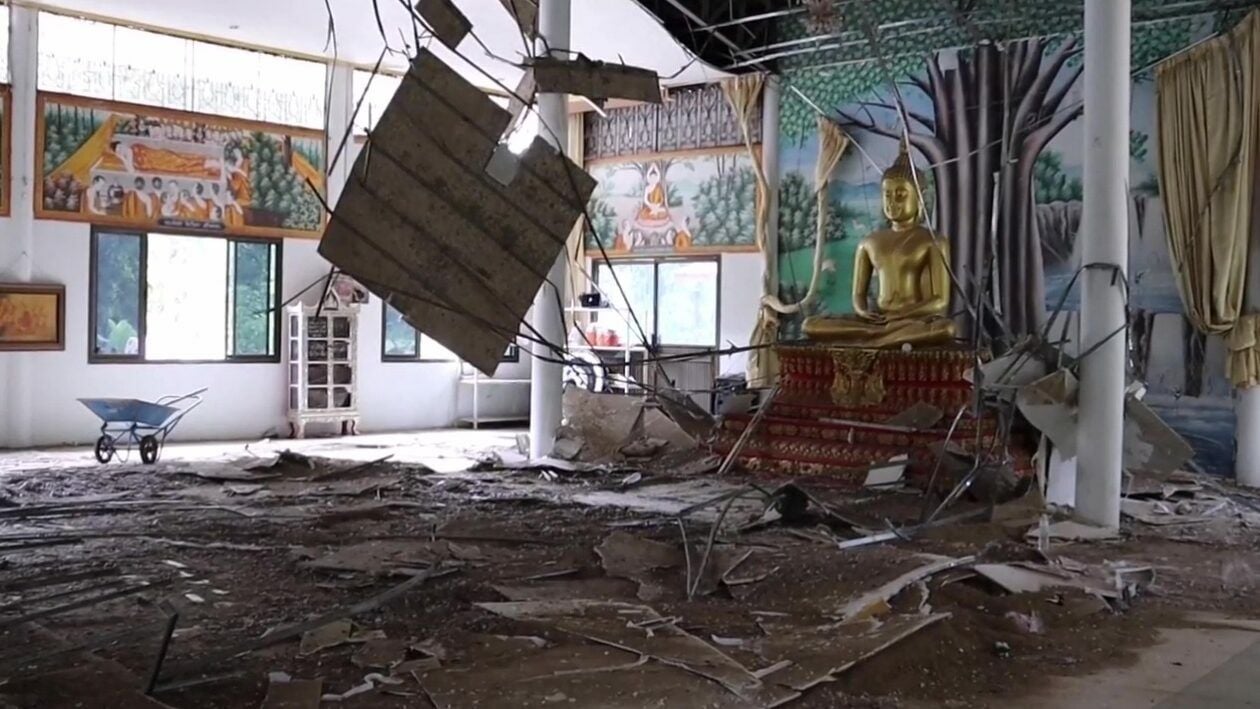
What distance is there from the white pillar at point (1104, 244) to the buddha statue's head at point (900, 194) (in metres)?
3.42

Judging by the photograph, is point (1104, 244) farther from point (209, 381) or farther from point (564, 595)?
point (209, 381)

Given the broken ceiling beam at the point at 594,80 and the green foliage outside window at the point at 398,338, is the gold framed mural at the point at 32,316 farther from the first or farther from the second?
the broken ceiling beam at the point at 594,80

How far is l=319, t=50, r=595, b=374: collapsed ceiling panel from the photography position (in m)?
4.74

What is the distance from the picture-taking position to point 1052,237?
37.6 ft

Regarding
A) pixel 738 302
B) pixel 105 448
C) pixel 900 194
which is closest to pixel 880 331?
pixel 900 194

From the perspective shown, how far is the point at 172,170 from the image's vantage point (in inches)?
491

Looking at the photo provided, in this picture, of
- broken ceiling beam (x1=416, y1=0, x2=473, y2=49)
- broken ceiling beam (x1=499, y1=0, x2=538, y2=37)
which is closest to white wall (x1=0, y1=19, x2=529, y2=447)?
broken ceiling beam (x1=499, y1=0, x2=538, y2=37)

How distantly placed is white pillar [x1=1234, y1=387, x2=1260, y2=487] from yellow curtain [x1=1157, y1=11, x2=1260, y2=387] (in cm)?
18

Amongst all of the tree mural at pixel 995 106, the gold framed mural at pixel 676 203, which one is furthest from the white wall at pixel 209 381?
the tree mural at pixel 995 106

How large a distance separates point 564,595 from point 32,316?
8924 millimetres

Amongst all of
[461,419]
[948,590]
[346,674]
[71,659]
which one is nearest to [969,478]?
[948,590]

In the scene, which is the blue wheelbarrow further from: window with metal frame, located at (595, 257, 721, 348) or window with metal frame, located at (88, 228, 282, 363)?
window with metal frame, located at (595, 257, 721, 348)

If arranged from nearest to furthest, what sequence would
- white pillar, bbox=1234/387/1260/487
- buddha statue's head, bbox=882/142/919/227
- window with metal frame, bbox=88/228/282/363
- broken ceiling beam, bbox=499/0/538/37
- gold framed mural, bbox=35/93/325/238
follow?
broken ceiling beam, bbox=499/0/538/37
white pillar, bbox=1234/387/1260/487
buddha statue's head, bbox=882/142/919/227
gold framed mural, bbox=35/93/325/238
window with metal frame, bbox=88/228/282/363

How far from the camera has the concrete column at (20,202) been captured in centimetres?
1143
